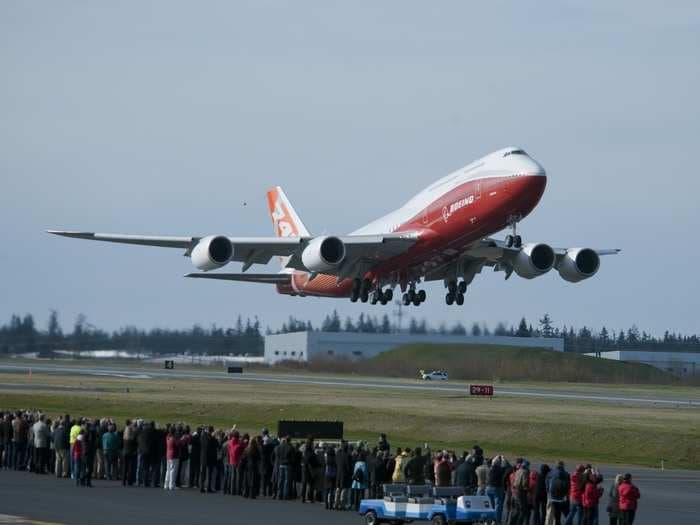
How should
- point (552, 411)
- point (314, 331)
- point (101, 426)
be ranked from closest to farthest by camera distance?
point (101, 426) → point (552, 411) → point (314, 331)

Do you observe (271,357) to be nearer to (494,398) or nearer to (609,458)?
(494,398)

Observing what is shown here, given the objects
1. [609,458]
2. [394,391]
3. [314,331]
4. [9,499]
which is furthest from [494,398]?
[314,331]

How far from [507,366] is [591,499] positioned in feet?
268

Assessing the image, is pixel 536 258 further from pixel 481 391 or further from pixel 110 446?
pixel 110 446

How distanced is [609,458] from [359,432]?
11.2m

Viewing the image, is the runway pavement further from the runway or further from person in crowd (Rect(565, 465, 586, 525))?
the runway

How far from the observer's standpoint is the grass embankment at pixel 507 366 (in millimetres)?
107812

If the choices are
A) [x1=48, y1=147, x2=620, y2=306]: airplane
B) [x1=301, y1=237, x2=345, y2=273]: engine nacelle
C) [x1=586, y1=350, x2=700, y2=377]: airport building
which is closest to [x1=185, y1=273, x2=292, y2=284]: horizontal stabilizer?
[x1=48, y1=147, x2=620, y2=306]: airplane

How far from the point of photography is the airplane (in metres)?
51.9

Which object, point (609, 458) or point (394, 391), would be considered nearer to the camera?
point (609, 458)

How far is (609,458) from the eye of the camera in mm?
49875

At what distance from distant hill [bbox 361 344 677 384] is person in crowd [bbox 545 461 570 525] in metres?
74.9

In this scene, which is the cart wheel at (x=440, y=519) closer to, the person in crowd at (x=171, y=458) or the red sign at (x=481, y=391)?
the person in crowd at (x=171, y=458)

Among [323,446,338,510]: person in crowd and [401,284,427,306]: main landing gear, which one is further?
[401,284,427,306]: main landing gear
